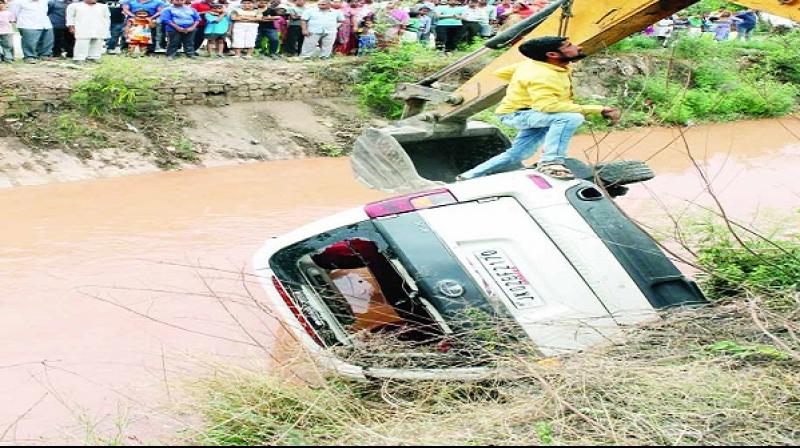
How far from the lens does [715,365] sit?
14.2 feet

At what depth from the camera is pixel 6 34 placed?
13688 mm

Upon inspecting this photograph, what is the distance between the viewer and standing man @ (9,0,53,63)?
45.5ft

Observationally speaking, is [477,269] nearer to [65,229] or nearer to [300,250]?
[300,250]

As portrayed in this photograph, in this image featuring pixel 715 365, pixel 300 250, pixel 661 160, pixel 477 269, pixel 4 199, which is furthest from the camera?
pixel 661 160

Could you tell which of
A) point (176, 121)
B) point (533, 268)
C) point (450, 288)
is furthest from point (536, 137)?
point (176, 121)

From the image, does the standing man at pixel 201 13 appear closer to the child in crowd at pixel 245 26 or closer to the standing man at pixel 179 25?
the standing man at pixel 179 25

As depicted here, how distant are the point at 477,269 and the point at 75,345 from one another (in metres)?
3.30

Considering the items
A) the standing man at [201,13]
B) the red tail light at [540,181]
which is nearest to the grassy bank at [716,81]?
the standing man at [201,13]

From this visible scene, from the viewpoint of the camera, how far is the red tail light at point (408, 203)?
540cm

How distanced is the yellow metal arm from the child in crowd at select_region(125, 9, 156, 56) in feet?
27.9

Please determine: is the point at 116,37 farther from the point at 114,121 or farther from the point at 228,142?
the point at 228,142

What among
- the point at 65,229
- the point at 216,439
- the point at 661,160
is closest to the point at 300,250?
the point at 216,439

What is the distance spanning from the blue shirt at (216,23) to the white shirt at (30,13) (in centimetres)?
251

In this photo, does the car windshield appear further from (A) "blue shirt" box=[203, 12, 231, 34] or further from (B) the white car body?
(A) "blue shirt" box=[203, 12, 231, 34]
